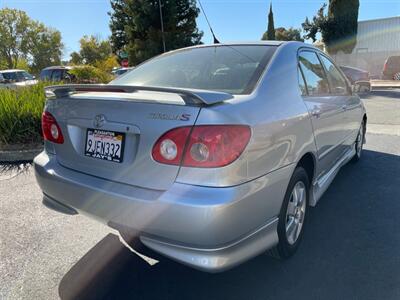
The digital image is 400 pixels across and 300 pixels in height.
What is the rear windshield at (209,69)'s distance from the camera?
252 cm

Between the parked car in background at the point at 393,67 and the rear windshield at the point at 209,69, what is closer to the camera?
the rear windshield at the point at 209,69

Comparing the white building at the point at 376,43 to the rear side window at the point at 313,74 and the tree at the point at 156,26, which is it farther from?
the rear side window at the point at 313,74

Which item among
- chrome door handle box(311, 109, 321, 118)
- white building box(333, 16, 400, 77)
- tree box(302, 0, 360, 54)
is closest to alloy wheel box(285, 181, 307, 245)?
chrome door handle box(311, 109, 321, 118)

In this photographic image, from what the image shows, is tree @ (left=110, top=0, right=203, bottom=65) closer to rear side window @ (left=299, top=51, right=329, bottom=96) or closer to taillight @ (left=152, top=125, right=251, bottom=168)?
rear side window @ (left=299, top=51, right=329, bottom=96)

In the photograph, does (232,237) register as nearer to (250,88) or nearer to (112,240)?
(250,88)

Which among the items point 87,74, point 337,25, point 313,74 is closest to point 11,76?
point 87,74

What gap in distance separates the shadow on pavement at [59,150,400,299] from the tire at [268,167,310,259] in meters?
0.13

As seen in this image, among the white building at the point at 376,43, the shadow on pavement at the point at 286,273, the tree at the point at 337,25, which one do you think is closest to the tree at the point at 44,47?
the tree at the point at 337,25

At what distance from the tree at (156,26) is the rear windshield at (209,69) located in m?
18.4

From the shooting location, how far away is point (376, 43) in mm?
31984

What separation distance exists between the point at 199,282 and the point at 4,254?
162 centimetres

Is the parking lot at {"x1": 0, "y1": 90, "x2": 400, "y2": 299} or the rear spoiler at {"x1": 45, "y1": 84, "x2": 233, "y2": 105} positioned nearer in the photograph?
the rear spoiler at {"x1": 45, "y1": 84, "x2": 233, "y2": 105}

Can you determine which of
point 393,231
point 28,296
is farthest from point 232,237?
point 393,231

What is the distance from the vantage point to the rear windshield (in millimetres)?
2516
